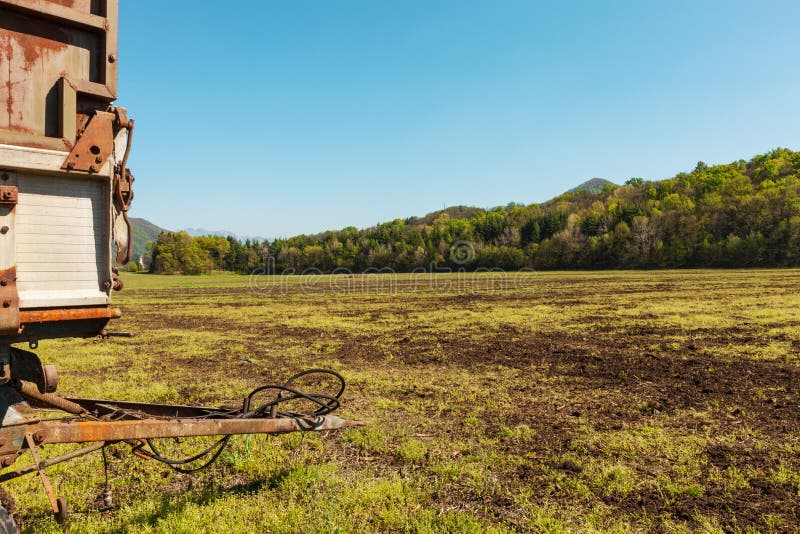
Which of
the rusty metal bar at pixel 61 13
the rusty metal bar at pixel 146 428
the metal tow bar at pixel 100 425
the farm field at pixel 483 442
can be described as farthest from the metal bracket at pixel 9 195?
the farm field at pixel 483 442

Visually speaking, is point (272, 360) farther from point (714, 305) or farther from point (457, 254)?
point (457, 254)

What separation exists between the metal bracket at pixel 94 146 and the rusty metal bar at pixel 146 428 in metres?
1.76

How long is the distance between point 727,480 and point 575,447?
160 cm

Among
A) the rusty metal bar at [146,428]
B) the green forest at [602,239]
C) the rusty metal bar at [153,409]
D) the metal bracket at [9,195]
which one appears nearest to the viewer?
the metal bracket at [9,195]

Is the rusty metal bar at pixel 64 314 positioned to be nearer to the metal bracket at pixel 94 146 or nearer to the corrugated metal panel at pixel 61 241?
the corrugated metal panel at pixel 61 241

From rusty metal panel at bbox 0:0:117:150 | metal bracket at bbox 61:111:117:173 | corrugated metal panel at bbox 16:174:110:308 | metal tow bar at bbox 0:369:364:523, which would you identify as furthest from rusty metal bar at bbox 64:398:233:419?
rusty metal panel at bbox 0:0:117:150

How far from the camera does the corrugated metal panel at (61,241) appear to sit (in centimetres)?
273

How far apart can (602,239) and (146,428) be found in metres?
114

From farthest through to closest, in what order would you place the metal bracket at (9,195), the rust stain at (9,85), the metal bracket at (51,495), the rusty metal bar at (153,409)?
the rusty metal bar at (153,409) < the metal bracket at (51,495) < the rust stain at (9,85) < the metal bracket at (9,195)

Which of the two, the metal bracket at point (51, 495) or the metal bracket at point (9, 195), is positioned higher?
the metal bracket at point (9, 195)

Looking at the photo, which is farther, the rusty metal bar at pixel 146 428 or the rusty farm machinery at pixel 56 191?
the rusty metal bar at pixel 146 428

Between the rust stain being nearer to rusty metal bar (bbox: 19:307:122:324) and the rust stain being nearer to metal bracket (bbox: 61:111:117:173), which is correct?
metal bracket (bbox: 61:111:117:173)

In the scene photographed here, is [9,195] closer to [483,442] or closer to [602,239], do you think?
[483,442]

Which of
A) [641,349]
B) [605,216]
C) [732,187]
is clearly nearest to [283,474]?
[641,349]
